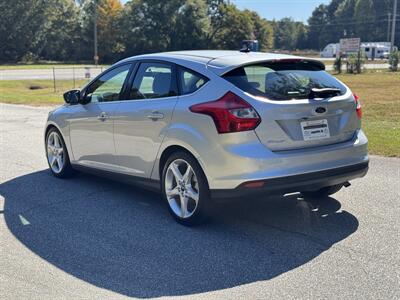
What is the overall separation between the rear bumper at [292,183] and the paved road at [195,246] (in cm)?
17

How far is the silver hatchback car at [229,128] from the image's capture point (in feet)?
15.4

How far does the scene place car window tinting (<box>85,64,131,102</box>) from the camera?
20.4 feet

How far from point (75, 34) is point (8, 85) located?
144 feet

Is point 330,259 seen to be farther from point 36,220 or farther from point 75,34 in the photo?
point 75,34

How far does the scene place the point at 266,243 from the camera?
4.72 m

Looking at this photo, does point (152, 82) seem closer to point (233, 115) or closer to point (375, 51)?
point (233, 115)

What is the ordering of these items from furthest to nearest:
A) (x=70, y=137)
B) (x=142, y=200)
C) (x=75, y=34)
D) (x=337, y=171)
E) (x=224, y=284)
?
(x=75, y=34)
(x=70, y=137)
(x=142, y=200)
(x=337, y=171)
(x=224, y=284)

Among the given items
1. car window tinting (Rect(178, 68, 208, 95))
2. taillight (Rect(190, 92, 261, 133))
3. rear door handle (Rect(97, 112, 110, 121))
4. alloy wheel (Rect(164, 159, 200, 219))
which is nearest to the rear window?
taillight (Rect(190, 92, 261, 133))

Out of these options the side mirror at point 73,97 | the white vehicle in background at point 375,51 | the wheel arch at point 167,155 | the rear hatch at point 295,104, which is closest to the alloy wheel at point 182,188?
the wheel arch at point 167,155

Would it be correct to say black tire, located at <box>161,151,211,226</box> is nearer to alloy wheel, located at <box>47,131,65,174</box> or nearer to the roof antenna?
the roof antenna

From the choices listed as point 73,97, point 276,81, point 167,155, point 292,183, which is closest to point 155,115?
point 167,155

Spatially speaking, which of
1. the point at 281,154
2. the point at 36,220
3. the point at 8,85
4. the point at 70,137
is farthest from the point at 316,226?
the point at 8,85

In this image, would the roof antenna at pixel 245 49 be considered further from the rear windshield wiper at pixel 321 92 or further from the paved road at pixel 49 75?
the paved road at pixel 49 75

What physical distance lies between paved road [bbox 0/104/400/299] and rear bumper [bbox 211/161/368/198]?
0.55 feet
